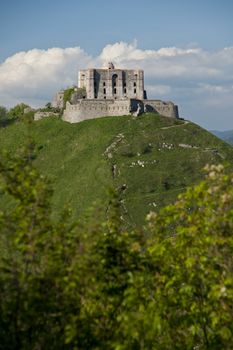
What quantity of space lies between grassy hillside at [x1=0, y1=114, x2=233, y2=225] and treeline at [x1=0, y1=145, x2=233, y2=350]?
6939 centimetres

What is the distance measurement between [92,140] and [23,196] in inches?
3931

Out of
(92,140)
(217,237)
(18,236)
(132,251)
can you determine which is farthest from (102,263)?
(92,140)

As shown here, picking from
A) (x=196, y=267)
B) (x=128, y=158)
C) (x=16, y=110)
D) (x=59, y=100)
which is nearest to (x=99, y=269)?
(x=196, y=267)

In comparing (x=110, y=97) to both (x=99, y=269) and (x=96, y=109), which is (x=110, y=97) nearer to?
(x=96, y=109)

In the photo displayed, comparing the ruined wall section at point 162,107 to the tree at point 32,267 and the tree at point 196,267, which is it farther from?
the tree at point 32,267

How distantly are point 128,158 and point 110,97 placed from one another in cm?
1859

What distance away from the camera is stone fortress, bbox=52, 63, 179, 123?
392 feet

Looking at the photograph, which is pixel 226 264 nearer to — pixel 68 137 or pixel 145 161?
pixel 145 161

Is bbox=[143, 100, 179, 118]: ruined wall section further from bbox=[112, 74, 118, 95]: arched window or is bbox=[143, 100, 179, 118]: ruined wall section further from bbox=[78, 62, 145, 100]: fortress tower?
bbox=[112, 74, 118, 95]: arched window

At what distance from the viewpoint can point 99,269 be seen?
1767 cm

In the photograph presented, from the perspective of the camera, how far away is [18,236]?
16906mm

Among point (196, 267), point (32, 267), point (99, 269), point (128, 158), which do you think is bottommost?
point (196, 267)

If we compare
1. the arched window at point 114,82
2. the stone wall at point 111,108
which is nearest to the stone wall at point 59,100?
the stone wall at point 111,108

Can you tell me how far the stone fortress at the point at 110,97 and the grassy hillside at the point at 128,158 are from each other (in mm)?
1802
